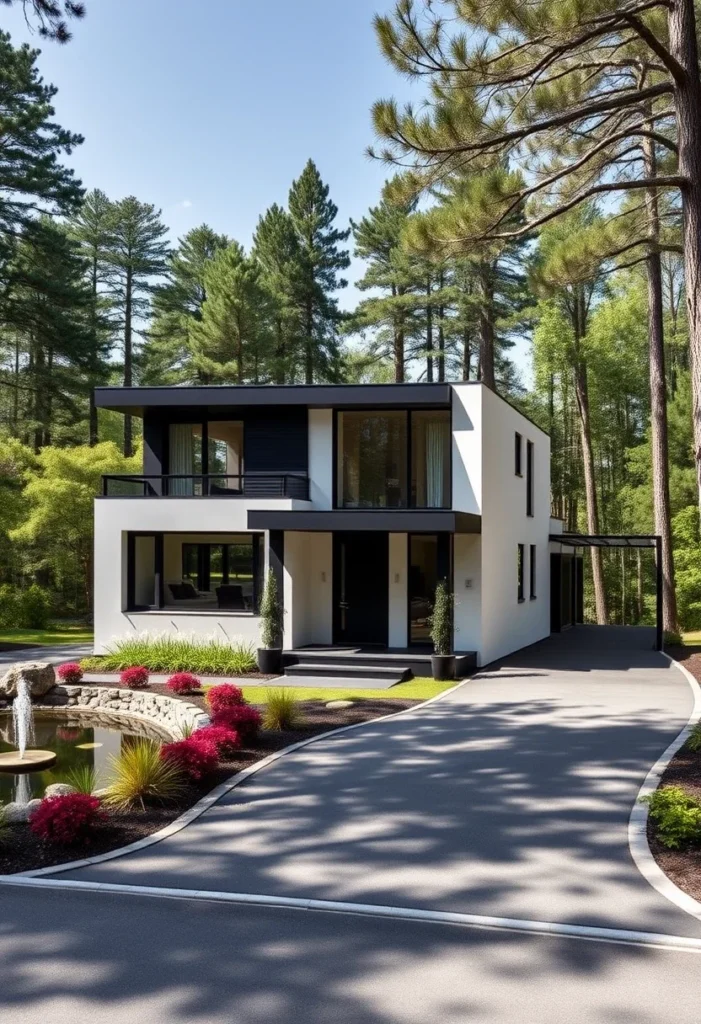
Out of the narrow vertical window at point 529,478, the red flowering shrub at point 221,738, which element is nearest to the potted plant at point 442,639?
the red flowering shrub at point 221,738

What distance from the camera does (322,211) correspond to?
37.6 meters

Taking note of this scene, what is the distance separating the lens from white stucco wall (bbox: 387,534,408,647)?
1792 centimetres

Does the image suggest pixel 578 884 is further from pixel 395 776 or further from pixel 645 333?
pixel 645 333

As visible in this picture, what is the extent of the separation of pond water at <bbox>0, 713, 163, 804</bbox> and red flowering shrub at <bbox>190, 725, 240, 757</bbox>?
1061 mm

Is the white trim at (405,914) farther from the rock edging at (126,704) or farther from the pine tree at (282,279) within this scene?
the pine tree at (282,279)

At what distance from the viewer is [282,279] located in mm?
36844

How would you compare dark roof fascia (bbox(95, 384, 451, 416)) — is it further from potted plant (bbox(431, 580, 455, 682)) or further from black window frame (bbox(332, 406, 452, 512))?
potted plant (bbox(431, 580, 455, 682))

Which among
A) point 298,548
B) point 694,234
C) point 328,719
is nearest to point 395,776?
point 328,719

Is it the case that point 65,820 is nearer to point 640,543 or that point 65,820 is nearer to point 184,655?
point 184,655

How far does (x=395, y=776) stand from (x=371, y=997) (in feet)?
15.0

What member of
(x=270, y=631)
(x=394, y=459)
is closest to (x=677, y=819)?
(x=270, y=631)

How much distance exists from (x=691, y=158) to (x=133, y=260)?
36127 mm

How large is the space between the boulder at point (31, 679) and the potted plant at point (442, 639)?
6611 mm

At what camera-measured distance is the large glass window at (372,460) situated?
18312 millimetres
